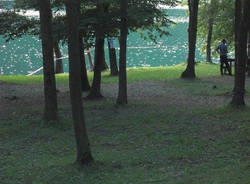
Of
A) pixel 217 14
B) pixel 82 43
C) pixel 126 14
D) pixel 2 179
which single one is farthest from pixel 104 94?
pixel 217 14

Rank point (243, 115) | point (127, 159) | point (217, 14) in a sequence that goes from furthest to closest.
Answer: point (217, 14)
point (243, 115)
point (127, 159)

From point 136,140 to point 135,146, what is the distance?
1.72 feet

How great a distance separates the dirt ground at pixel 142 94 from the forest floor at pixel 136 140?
4cm

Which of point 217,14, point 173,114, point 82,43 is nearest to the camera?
point 173,114

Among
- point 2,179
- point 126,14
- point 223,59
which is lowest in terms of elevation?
point 2,179

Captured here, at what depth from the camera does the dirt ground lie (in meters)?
14.3

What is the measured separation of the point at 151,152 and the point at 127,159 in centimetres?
71

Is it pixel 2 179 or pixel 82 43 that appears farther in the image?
pixel 82 43

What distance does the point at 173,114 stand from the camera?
12.4m

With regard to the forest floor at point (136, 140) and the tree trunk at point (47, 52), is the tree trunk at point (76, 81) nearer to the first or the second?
the forest floor at point (136, 140)

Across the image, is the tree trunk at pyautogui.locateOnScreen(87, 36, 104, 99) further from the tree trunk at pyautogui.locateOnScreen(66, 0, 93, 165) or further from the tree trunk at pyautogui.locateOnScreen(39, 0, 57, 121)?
the tree trunk at pyautogui.locateOnScreen(66, 0, 93, 165)

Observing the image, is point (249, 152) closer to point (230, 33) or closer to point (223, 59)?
point (223, 59)

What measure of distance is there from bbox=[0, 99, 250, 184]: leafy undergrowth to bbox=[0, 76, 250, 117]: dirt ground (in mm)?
1337

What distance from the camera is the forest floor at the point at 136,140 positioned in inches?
286
